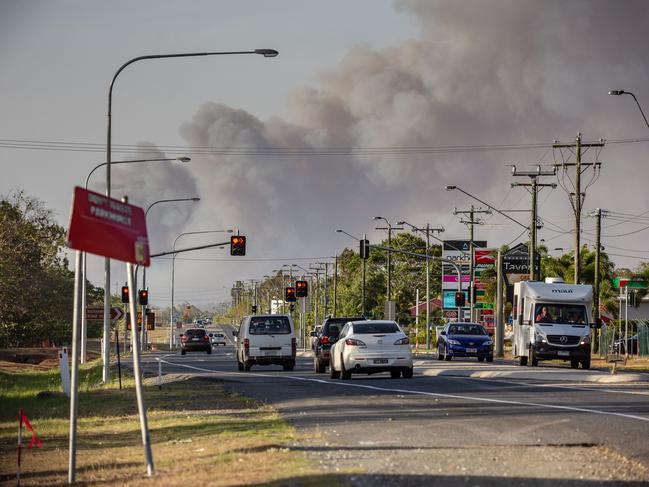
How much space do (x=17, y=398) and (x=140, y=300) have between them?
36.8m

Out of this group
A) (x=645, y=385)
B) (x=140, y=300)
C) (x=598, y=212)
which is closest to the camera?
(x=645, y=385)

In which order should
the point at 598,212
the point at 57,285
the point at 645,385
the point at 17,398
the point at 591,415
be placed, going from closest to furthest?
the point at 591,415 → the point at 645,385 → the point at 17,398 → the point at 598,212 → the point at 57,285

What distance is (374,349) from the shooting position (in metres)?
34.3

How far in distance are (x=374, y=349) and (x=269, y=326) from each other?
1216 cm

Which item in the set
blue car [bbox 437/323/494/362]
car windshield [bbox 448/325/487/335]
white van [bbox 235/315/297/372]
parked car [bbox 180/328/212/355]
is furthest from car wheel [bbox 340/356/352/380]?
parked car [bbox 180/328/212/355]

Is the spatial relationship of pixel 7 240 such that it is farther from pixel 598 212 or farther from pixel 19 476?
pixel 19 476

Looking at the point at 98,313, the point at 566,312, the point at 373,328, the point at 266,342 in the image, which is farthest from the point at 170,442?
the point at 566,312

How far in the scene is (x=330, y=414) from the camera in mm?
20891

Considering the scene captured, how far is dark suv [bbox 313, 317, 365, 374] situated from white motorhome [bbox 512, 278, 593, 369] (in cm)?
775

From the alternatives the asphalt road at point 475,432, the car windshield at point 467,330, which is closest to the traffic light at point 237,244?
the car windshield at point 467,330

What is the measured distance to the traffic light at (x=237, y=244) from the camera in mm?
55062

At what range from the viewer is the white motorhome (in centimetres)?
4553

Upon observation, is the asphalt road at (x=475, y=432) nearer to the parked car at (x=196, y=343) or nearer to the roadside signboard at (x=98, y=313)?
the roadside signboard at (x=98, y=313)

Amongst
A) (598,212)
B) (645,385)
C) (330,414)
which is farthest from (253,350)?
(598,212)
